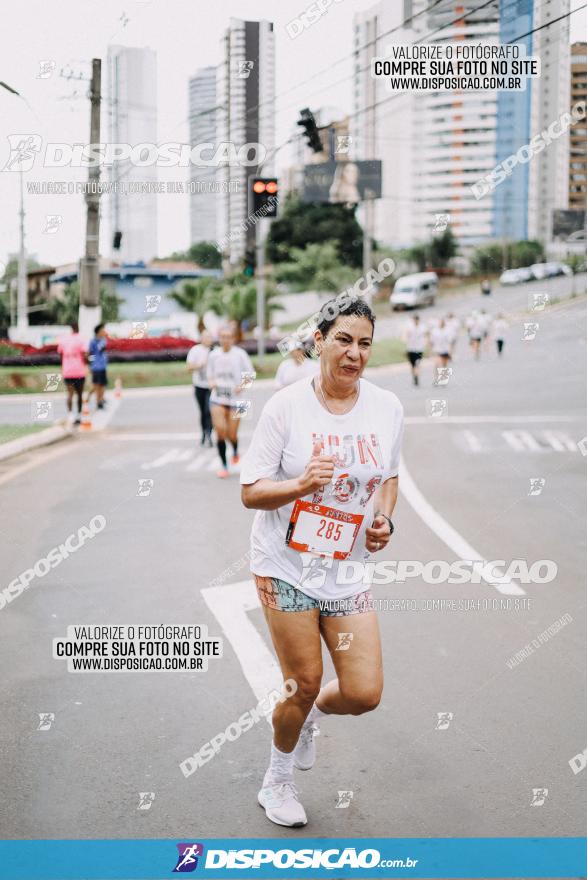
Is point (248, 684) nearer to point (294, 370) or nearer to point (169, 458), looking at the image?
point (294, 370)

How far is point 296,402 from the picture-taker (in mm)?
3400

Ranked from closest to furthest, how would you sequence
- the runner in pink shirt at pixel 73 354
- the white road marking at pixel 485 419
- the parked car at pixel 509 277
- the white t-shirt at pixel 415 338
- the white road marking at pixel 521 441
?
the runner in pink shirt at pixel 73 354 < the white road marking at pixel 521 441 < the white road marking at pixel 485 419 < the white t-shirt at pixel 415 338 < the parked car at pixel 509 277

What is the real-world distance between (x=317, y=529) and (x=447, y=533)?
4.80m

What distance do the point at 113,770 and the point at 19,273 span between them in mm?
3723

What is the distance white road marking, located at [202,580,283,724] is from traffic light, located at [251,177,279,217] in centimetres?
289

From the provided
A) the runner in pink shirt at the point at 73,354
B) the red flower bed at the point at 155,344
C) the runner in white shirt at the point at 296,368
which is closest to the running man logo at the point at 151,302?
the runner in white shirt at the point at 296,368

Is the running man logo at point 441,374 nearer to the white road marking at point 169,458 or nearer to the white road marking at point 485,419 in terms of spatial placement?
the white road marking at point 169,458

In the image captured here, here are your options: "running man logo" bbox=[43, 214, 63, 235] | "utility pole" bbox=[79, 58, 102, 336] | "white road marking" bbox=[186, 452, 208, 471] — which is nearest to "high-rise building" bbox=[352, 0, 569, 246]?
"utility pole" bbox=[79, 58, 102, 336]

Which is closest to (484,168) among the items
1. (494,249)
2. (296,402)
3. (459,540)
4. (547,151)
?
Result: (547,151)

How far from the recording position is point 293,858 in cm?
340

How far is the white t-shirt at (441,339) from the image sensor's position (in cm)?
2147

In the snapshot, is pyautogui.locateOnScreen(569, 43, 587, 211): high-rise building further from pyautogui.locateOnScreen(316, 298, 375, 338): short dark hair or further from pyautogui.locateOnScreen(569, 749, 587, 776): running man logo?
pyautogui.locateOnScreen(569, 749, 587, 776): running man logo

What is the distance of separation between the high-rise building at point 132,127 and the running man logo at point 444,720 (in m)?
3.35

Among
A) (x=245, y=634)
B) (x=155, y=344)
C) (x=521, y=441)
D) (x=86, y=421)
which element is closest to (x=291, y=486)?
(x=245, y=634)
